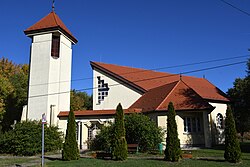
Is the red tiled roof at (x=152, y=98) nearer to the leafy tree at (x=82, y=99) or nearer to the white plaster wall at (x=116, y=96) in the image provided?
the white plaster wall at (x=116, y=96)

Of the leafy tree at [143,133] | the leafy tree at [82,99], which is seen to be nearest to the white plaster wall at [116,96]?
the leafy tree at [143,133]

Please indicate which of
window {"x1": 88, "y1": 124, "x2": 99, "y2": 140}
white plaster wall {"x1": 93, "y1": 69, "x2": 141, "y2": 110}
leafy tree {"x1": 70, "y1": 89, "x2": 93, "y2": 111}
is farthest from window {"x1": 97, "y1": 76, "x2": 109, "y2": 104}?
leafy tree {"x1": 70, "y1": 89, "x2": 93, "y2": 111}

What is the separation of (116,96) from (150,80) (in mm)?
4825

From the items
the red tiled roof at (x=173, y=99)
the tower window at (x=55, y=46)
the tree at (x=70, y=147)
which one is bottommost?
the tree at (x=70, y=147)

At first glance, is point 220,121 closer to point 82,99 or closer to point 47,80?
point 47,80

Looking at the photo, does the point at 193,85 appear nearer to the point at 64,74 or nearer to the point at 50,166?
the point at 64,74

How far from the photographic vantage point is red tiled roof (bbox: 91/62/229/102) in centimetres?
2820

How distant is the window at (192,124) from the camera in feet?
74.3

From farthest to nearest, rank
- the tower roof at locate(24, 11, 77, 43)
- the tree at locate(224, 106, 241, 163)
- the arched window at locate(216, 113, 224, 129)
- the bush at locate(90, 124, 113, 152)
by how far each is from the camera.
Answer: the tower roof at locate(24, 11, 77, 43), the arched window at locate(216, 113, 224, 129), the bush at locate(90, 124, 113, 152), the tree at locate(224, 106, 241, 163)

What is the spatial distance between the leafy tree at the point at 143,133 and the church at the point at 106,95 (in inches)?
93.4

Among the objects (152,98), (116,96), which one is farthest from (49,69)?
(152,98)

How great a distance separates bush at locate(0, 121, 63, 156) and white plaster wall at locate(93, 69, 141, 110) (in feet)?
24.3

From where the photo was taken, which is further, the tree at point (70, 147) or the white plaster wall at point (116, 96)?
the white plaster wall at point (116, 96)

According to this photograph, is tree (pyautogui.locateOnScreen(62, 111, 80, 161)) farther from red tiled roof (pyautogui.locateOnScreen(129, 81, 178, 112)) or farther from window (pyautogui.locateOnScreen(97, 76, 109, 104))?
window (pyautogui.locateOnScreen(97, 76, 109, 104))
